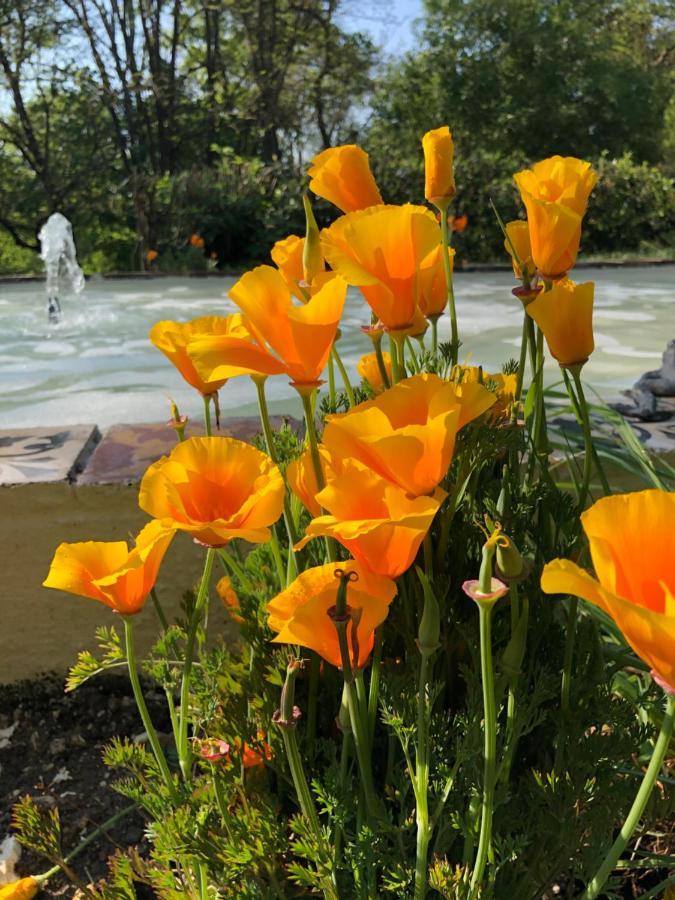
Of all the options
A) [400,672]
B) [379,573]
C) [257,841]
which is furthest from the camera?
[400,672]

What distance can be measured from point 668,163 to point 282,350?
1602cm

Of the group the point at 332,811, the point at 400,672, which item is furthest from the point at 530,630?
the point at 332,811

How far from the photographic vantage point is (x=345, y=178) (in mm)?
925

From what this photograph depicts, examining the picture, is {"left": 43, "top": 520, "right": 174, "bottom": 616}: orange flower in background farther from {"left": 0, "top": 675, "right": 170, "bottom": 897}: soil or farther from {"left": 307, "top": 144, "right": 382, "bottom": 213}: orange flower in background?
{"left": 0, "top": 675, "right": 170, "bottom": 897}: soil

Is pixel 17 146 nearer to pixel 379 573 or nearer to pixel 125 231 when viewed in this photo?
pixel 125 231

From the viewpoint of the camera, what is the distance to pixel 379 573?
66 cm

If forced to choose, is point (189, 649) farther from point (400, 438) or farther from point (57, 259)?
point (57, 259)

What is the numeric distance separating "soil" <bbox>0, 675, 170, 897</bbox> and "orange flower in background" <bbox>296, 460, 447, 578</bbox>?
80 centimetres

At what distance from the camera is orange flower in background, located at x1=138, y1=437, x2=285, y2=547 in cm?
73

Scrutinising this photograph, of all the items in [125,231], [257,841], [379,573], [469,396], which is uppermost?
[125,231]

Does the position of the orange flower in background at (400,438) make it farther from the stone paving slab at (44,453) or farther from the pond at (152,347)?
the stone paving slab at (44,453)

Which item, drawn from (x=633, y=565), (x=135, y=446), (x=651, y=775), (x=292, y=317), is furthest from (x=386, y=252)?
(x=135, y=446)

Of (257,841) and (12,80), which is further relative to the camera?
(12,80)

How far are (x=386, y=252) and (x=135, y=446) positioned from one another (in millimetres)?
1001
